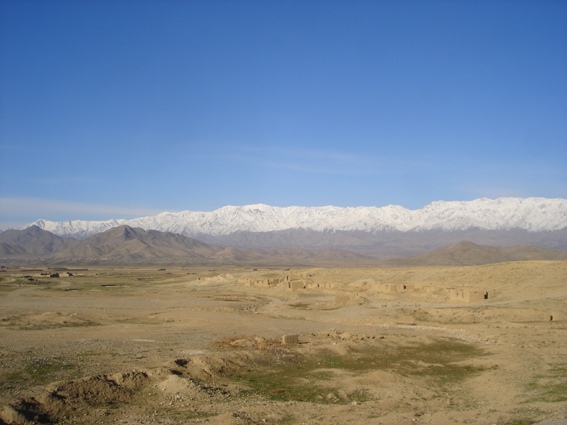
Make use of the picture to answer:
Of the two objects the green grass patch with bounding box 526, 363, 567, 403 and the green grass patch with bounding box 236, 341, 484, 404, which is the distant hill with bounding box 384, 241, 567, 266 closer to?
the green grass patch with bounding box 236, 341, 484, 404

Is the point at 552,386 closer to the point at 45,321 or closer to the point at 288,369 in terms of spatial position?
the point at 288,369

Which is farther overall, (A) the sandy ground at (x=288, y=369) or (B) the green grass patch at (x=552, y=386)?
(B) the green grass patch at (x=552, y=386)

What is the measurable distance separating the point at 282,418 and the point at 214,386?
12.5 ft

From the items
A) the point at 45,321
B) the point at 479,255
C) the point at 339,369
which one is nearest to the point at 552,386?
the point at 339,369

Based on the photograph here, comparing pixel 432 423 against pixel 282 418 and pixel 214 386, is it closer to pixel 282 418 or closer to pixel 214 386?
pixel 282 418

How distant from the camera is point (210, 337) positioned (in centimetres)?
2569

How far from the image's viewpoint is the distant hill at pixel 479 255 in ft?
518

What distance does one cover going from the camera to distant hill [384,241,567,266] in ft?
518

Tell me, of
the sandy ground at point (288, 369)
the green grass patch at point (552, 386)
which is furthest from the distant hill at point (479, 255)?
the green grass patch at point (552, 386)

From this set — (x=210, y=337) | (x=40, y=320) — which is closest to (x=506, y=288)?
(x=210, y=337)

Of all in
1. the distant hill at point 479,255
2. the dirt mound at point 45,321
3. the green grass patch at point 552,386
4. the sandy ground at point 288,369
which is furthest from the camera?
the distant hill at point 479,255

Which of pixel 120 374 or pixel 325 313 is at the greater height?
pixel 120 374

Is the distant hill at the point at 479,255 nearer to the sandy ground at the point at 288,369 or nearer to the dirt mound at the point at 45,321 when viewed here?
the sandy ground at the point at 288,369

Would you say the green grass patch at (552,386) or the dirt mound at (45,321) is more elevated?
the green grass patch at (552,386)
